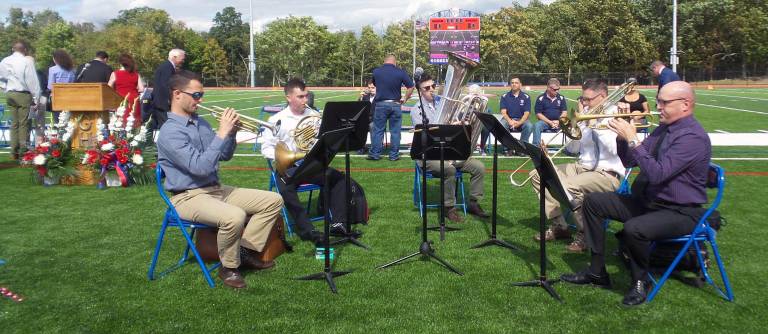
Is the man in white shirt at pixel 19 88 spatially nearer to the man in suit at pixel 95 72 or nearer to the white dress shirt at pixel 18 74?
the white dress shirt at pixel 18 74

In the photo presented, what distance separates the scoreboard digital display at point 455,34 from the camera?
34.6 meters

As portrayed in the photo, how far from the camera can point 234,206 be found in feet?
15.7

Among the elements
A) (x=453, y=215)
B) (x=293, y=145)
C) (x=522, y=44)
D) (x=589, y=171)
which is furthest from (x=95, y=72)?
(x=522, y=44)

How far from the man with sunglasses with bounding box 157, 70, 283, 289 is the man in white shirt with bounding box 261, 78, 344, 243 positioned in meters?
0.89

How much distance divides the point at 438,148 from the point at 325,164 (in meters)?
1.45

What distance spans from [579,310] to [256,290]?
7.90 ft

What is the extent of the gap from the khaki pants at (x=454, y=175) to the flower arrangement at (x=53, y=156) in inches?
208

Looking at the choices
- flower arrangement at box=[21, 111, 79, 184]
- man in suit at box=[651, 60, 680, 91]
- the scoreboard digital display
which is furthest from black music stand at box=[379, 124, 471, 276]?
the scoreboard digital display

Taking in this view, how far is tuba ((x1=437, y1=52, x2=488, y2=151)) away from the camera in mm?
6332

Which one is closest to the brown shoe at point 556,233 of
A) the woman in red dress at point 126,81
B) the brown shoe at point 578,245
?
the brown shoe at point 578,245

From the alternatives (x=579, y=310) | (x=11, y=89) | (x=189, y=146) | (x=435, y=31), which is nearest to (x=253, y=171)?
(x=11, y=89)

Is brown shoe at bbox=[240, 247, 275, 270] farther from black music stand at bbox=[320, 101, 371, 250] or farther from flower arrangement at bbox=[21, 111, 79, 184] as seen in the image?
flower arrangement at bbox=[21, 111, 79, 184]

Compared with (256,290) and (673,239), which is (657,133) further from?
(256,290)

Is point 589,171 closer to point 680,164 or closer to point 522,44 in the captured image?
point 680,164
